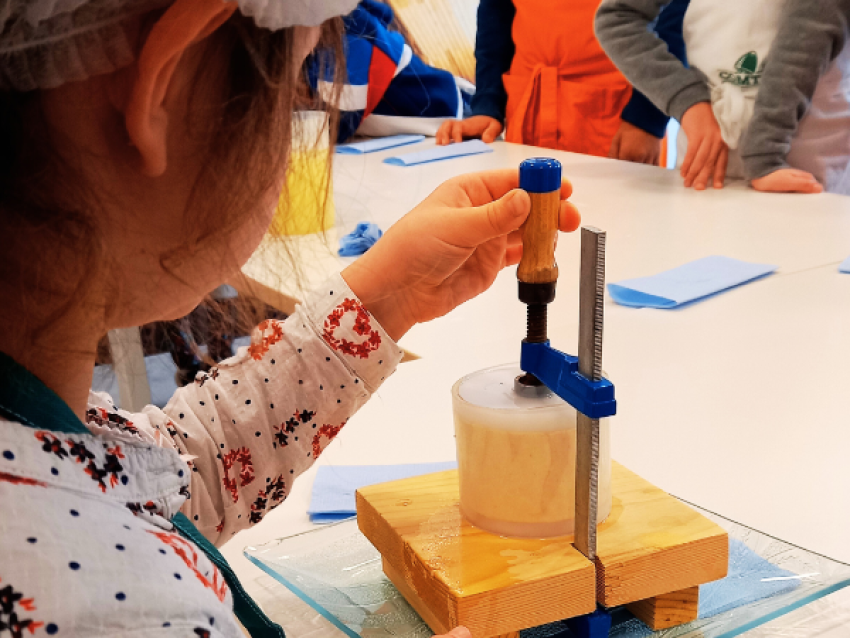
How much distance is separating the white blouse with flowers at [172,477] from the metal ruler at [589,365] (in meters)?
0.20

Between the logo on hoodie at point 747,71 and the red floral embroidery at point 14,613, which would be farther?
the logo on hoodie at point 747,71

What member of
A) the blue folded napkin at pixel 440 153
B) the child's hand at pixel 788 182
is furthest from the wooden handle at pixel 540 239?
the blue folded napkin at pixel 440 153

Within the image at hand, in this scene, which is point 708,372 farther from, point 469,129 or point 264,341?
point 469,129

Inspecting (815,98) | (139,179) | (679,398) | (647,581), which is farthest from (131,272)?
(815,98)

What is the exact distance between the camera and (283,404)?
700 mm

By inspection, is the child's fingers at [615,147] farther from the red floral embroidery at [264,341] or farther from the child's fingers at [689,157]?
the red floral embroidery at [264,341]

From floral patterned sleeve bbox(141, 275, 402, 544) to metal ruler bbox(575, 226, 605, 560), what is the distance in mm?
222

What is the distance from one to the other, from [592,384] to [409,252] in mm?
218

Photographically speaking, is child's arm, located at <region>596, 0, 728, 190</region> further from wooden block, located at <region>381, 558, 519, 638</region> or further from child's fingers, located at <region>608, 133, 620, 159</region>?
wooden block, located at <region>381, 558, 519, 638</region>

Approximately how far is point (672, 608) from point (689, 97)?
4.88 feet

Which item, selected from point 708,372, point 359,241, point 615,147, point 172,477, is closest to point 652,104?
point 615,147

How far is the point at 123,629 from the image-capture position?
335mm

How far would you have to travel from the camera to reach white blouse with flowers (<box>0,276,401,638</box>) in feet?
1.09

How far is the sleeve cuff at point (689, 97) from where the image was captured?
71.7 inches
